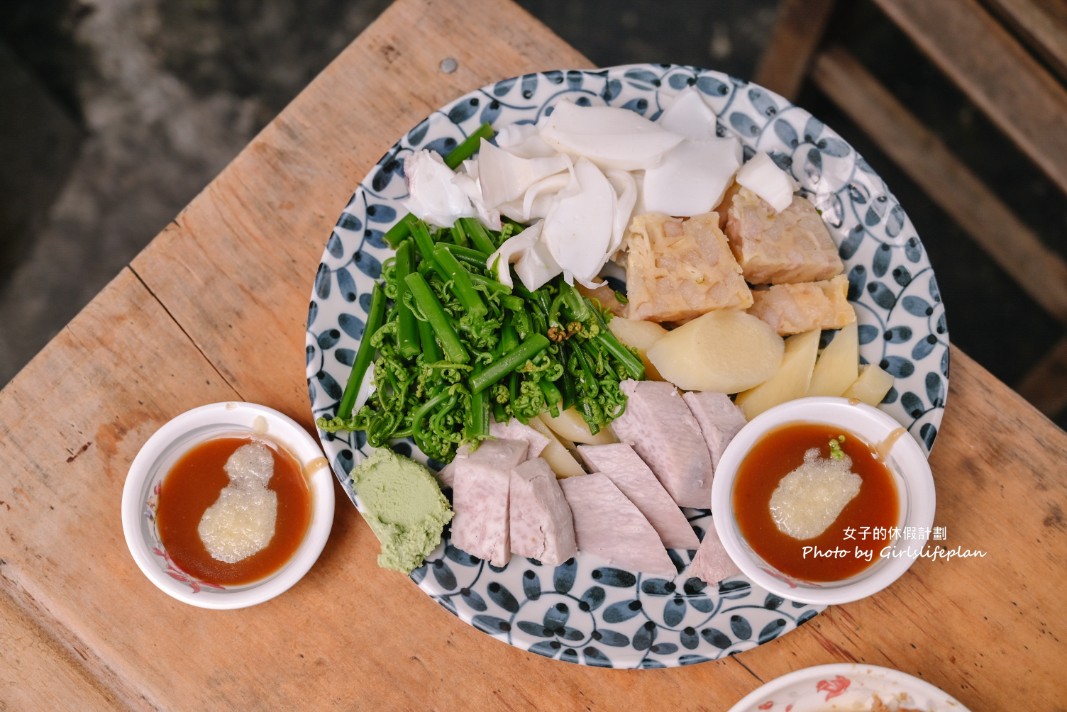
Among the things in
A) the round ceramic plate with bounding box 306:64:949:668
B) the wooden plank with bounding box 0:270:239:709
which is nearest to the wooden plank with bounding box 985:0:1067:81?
the round ceramic plate with bounding box 306:64:949:668

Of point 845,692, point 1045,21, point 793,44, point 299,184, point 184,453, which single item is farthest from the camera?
point 793,44

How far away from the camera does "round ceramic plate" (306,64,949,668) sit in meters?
2.39

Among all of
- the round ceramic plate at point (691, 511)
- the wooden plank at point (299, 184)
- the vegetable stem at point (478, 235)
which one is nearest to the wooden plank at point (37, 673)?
the wooden plank at point (299, 184)

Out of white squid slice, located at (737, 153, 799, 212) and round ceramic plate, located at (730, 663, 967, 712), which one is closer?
round ceramic plate, located at (730, 663, 967, 712)

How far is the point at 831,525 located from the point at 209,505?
188 cm

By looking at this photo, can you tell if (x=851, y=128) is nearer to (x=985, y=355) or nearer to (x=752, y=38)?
(x=752, y=38)

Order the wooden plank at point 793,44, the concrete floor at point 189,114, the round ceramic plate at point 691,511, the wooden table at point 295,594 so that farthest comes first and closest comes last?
the concrete floor at point 189,114 < the wooden plank at point 793,44 < the wooden table at point 295,594 < the round ceramic plate at point 691,511

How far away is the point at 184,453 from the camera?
8.15 feet

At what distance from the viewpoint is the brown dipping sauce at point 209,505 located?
242cm

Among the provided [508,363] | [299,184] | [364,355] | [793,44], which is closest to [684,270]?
[508,363]

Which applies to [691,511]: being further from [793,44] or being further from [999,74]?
[793,44]

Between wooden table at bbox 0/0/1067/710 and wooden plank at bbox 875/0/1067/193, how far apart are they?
3.74 ft

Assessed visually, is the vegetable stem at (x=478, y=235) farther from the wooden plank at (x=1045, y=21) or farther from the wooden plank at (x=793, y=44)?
the wooden plank at (x=1045, y=21)

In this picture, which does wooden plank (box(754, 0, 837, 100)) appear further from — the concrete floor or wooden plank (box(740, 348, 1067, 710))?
wooden plank (box(740, 348, 1067, 710))
